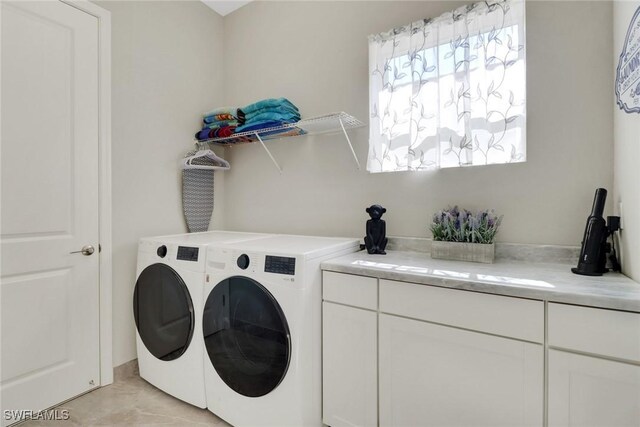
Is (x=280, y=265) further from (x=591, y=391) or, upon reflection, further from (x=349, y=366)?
(x=591, y=391)

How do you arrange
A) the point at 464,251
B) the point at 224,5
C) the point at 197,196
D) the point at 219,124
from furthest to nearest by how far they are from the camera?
the point at 224,5, the point at 197,196, the point at 219,124, the point at 464,251

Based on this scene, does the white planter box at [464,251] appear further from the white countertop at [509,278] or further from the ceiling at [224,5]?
the ceiling at [224,5]

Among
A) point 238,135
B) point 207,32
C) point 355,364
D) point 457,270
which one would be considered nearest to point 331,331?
point 355,364

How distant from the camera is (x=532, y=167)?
1.50m

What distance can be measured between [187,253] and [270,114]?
3.51 ft

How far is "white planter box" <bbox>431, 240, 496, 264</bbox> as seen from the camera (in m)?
1.45

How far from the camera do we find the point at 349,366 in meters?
1.39

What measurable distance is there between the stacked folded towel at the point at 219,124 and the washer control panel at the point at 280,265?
1.25m

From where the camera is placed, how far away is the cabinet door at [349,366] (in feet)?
4.36

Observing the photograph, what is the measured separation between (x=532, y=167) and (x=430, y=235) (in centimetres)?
62

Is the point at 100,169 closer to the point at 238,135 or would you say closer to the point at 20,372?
the point at 238,135

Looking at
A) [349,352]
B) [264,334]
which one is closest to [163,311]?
[264,334]

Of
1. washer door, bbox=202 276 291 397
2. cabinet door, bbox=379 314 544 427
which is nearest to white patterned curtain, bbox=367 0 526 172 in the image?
cabinet door, bbox=379 314 544 427

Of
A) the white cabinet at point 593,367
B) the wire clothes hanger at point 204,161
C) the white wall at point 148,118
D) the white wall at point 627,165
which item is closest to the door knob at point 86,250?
the white wall at point 148,118
